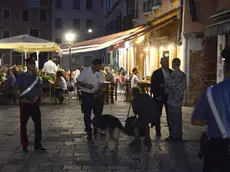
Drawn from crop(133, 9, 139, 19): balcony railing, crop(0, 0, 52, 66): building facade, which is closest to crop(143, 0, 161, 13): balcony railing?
crop(133, 9, 139, 19): balcony railing

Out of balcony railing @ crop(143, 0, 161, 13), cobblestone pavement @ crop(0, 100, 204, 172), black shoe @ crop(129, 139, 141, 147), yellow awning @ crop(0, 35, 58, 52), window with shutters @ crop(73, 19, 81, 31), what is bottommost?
cobblestone pavement @ crop(0, 100, 204, 172)

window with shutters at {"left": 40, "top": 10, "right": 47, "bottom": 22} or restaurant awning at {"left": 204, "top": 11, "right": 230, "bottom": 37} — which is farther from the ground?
window with shutters at {"left": 40, "top": 10, "right": 47, "bottom": 22}

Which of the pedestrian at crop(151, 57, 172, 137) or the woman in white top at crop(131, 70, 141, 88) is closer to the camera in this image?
the pedestrian at crop(151, 57, 172, 137)

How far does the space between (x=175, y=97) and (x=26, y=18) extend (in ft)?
177

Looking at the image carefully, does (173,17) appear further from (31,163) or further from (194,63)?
(31,163)

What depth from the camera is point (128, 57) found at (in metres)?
31.1

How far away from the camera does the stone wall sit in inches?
647

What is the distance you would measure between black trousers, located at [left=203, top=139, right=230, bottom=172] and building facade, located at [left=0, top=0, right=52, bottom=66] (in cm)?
5690

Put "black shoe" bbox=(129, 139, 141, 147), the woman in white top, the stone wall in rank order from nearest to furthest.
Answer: "black shoe" bbox=(129, 139, 141, 147), the stone wall, the woman in white top

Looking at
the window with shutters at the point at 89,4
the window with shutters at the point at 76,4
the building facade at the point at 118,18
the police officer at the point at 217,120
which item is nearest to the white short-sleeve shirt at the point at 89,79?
the police officer at the point at 217,120

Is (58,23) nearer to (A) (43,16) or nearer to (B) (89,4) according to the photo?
(A) (43,16)

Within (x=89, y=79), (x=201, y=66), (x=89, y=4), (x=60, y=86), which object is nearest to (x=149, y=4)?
(x=201, y=66)

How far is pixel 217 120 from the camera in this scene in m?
3.98

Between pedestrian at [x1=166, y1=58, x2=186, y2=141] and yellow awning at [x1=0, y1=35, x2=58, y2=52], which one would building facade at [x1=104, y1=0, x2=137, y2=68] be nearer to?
yellow awning at [x1=0, y1=35, x2=58, y2=52]
